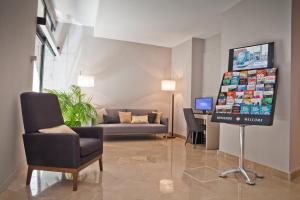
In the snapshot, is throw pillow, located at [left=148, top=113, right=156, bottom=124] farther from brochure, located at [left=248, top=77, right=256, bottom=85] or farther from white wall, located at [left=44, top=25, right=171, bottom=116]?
brochure, located at [left=248, top=77, right=256, bottom=85]

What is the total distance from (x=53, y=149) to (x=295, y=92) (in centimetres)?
304

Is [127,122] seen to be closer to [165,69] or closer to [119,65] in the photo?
[119,65]

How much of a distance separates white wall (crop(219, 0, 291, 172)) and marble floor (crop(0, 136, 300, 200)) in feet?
1.05

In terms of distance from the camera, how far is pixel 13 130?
253 centimetres

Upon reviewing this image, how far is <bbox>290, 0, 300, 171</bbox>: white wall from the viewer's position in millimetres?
2770

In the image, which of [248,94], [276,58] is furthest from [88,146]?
[276,58]

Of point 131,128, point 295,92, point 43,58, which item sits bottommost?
point 131,128

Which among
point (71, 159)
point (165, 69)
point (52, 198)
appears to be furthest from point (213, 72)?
point (52, 198)

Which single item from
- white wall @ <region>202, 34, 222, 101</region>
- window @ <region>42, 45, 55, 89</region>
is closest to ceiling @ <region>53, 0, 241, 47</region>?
white wall @ <region>202, 34, 222, 101</region>

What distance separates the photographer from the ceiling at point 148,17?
3.78 meters

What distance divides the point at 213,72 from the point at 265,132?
2.52 m

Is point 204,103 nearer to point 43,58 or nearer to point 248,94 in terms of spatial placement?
point 248,94

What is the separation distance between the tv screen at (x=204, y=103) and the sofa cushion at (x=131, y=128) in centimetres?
100

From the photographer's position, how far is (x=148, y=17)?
14.2 ft
